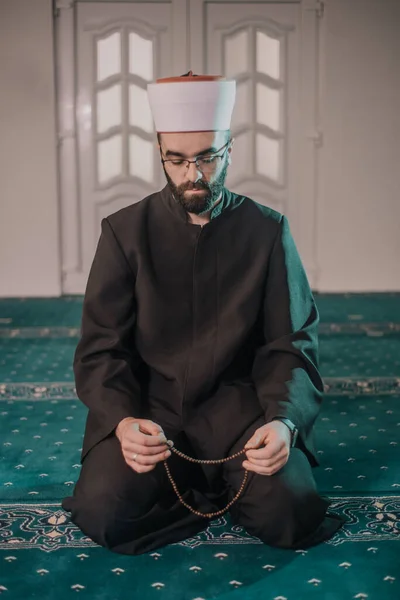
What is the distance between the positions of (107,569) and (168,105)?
1.10 metres

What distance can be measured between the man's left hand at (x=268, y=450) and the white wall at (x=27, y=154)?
14.3 ft

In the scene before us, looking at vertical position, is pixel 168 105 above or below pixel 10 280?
above

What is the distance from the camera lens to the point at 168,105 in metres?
2.19

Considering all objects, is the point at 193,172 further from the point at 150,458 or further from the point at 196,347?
the point at 150,458

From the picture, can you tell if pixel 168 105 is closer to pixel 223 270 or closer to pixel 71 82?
pixel 223 270

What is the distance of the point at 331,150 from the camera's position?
6.18 m

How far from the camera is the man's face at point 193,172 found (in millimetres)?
2148

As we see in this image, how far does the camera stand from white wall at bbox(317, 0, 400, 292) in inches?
240

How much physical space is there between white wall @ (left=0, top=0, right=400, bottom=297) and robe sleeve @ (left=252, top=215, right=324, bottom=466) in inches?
157

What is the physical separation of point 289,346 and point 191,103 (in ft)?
2.11

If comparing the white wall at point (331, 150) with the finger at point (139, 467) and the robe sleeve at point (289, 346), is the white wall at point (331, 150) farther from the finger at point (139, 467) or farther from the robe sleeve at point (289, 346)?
the finger at point (139, 467)

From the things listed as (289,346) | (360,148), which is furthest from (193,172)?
(360,148)

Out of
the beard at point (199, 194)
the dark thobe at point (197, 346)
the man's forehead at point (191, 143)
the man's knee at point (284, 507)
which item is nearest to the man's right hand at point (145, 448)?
the dark thobe at point (197, 346)

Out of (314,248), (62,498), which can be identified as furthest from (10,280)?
(62,498)
